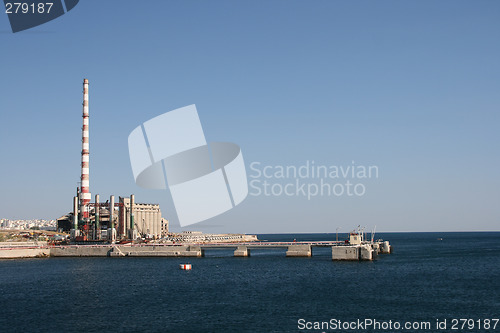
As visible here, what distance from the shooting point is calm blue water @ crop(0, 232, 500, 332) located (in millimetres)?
53438

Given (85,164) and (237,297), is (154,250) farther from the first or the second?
(237,297)

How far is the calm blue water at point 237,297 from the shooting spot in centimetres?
5344

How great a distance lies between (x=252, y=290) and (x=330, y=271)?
1100 inches

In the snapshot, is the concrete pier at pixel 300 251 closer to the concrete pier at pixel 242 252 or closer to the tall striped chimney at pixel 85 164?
the concrete pier at pixel 242 252

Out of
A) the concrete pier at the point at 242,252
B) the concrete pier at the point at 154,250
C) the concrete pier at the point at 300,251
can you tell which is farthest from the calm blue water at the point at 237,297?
the concrete pier at the point at 242,252

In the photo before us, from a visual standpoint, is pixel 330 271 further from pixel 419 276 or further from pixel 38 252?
pixel 38 252

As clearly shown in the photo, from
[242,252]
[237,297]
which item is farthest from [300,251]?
[237,297]

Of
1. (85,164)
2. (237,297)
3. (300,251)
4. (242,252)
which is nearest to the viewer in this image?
(237,297)

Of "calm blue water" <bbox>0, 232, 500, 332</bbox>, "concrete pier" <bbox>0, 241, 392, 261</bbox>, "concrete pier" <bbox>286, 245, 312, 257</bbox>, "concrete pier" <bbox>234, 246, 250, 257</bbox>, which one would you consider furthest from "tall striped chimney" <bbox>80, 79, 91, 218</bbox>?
"concrete pier" <bbox>286, 245, 312, 257</bbox>

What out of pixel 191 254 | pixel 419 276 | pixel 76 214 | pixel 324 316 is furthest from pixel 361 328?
pixel 76 214

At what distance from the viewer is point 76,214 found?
7475 inches

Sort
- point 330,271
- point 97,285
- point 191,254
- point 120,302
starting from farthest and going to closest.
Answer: point 191,254, point 330,271, point 97,285, point 120,302

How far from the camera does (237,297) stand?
68.7 meters

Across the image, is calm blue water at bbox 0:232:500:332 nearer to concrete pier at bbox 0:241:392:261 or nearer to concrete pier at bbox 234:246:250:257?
concrete pier at bbox 0:241:392:261
